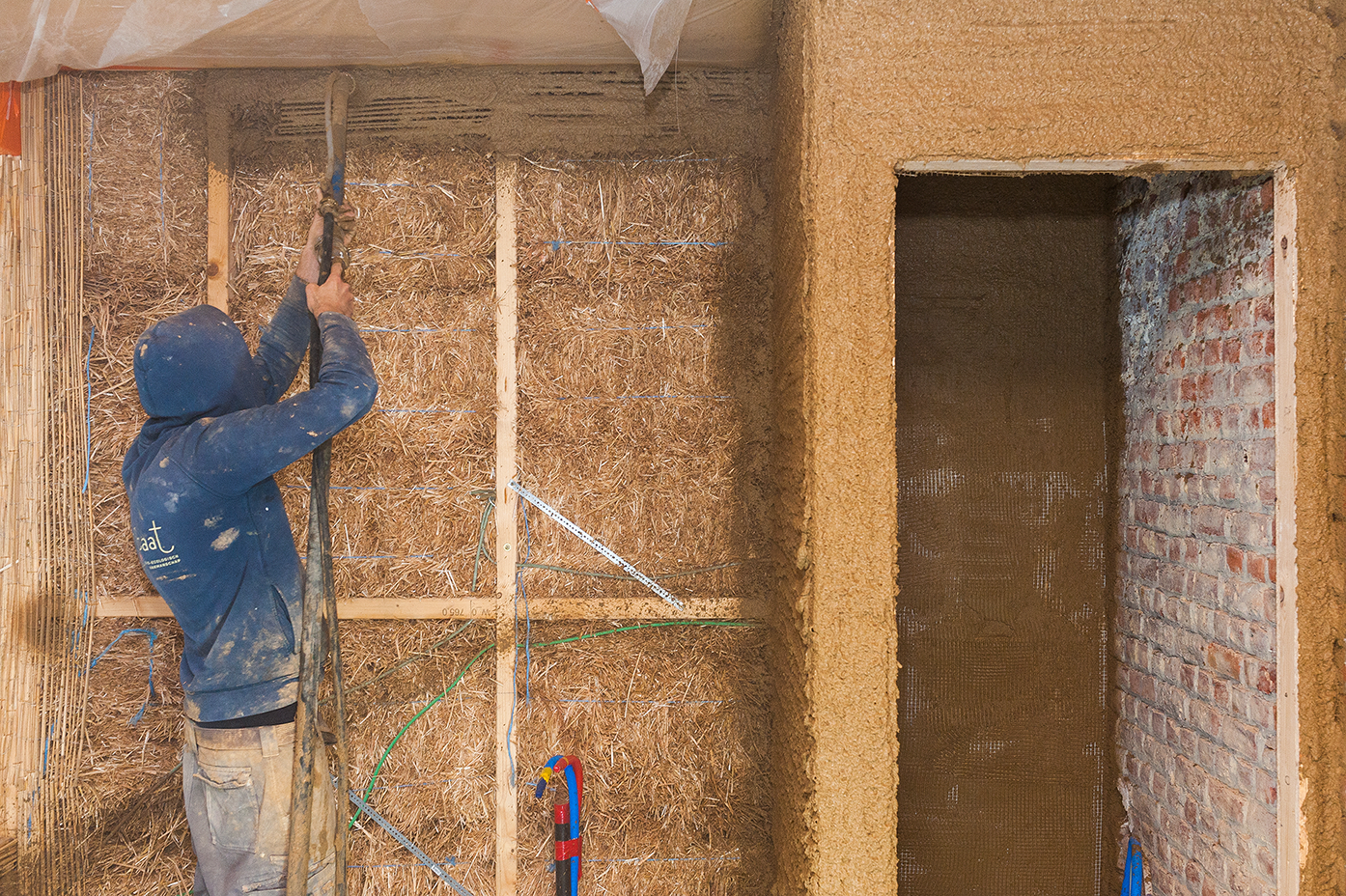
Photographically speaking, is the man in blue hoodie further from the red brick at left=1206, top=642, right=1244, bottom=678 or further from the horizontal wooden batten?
the red brick at left=1206, top=642, right=1244, bottom=678

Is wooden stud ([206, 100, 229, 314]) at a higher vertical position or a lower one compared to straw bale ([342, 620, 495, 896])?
higher

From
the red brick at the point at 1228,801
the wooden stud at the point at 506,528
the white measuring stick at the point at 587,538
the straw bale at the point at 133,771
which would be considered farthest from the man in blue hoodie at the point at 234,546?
the red brick at the point at 1228,801

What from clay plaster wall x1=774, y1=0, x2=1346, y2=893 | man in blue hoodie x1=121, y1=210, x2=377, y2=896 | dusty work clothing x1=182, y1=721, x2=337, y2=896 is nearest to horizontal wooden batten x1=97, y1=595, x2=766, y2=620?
man in blue hoodie x1=121, y1=210, x2=377, y2=896

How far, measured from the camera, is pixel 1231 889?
58.4 inches

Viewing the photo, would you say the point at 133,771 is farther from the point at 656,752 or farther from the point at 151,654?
→ the point at 656,752

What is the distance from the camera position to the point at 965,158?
1.35 metres

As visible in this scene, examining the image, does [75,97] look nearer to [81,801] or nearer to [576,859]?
[81,801]

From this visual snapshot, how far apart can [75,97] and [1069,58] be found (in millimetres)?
2710

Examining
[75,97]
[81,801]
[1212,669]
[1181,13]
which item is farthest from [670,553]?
[75,97]

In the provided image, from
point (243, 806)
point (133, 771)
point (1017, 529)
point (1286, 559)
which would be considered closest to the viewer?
point (1286, 559)

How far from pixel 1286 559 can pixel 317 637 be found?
87.1 inches

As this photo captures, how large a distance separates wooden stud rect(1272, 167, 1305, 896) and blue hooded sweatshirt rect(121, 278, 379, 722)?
2023mm

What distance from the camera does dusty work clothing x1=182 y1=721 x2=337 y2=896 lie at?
62.2 inches

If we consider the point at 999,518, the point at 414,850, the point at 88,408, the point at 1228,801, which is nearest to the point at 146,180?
the point at 88,408
